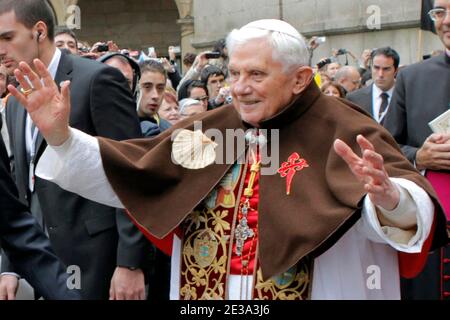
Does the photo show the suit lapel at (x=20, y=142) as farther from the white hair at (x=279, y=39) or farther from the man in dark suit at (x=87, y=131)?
the white hair at (x=279, y=39)

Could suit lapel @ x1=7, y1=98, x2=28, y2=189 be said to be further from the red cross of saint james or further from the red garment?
the red cross of saint james

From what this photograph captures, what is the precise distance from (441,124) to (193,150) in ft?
4.55

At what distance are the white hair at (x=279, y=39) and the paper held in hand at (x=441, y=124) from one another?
1.15 meters

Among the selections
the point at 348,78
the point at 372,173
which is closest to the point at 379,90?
the point at 348,78

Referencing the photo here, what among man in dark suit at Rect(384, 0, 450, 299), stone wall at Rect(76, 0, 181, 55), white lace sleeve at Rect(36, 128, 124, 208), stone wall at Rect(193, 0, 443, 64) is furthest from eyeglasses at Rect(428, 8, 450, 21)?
stone wall at Rect(76, 0, 181, 55)

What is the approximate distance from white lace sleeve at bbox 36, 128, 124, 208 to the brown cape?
1.7 inches

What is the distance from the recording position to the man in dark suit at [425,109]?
207 inches

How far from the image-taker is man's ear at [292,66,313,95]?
394 centimetres

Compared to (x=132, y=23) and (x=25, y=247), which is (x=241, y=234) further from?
(x=132, y=23)

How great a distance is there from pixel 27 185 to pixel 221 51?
267 inches

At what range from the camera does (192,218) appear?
412 centimetres

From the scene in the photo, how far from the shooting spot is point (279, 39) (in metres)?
3.86

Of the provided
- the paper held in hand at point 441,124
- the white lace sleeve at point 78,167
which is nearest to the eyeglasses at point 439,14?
the paper held in hand at point 441,124

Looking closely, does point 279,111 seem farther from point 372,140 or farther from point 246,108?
point 372,140
